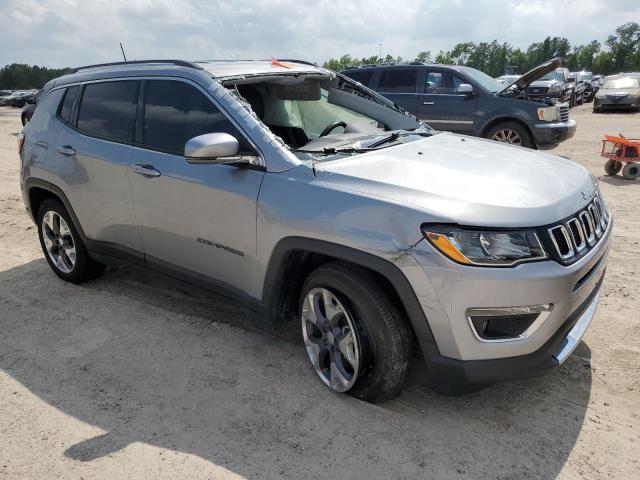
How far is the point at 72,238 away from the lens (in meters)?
4.51

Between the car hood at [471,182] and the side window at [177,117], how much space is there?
742 mm

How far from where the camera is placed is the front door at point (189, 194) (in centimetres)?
311

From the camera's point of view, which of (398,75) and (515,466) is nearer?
(515,466)

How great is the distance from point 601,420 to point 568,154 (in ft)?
31.3

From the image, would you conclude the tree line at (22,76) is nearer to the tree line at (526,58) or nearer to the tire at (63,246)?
the tree line at (526,58)

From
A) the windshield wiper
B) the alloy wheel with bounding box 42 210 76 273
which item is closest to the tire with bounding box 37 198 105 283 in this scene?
the alloy wheel with bounding box 42 210 76 273

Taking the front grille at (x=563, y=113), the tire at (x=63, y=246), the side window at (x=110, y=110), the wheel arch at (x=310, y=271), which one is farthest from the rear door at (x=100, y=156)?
the front grille at (x=563, y=113)

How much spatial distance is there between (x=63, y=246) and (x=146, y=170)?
1.62 metres

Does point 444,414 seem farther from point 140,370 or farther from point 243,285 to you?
point 140,370

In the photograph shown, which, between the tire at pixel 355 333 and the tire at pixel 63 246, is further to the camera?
the tire at pixel 63 246

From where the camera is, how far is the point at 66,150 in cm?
421

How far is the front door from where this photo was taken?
10.2 feet

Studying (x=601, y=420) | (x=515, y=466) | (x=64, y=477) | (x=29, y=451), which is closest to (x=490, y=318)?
(x=515, y=466)

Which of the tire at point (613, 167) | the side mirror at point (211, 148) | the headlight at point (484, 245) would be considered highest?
the side mirror at point (211, 148)
